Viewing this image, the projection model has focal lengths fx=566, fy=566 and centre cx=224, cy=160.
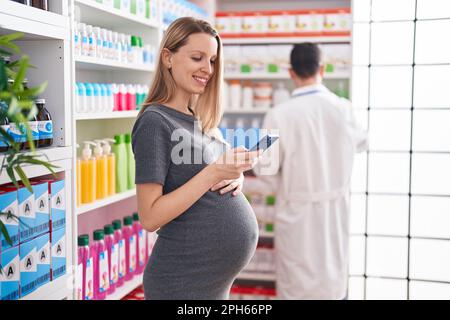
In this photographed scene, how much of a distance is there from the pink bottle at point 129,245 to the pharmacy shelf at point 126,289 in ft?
0.13

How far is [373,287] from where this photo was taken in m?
4.91

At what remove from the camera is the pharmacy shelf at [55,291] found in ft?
7.56

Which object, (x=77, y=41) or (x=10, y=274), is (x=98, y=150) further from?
(x=10, y=274)

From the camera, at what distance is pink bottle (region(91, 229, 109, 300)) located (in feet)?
10.4

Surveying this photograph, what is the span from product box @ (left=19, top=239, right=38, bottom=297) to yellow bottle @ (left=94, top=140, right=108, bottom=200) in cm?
93

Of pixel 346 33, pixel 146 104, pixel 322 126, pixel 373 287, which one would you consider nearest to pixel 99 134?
pixel 322 126

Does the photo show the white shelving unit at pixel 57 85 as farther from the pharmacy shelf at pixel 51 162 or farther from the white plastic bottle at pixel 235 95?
the white plastic bottle at pixel 235 95

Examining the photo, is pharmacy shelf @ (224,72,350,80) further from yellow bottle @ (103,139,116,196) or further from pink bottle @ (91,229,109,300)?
pink bottle @ (91,229,109,300)

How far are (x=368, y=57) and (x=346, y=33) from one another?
0.32m

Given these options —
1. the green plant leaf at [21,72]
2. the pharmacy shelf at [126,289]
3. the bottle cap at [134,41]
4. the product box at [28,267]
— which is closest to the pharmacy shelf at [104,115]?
the bottle cap at [134,41]

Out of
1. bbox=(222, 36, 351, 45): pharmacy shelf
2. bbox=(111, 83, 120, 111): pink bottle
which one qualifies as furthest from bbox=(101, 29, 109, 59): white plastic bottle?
bbox=(222, 36, 351, 45): pharmacy shelf

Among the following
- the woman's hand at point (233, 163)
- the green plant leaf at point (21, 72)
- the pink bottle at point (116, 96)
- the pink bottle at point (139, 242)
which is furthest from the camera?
the pink bottle at point (139, 242)

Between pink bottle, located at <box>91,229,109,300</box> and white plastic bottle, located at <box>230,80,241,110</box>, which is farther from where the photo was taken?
white plastic bottle, located at <box>230,80,241,110</box>

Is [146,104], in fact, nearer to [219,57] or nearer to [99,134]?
[219,57]
